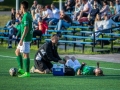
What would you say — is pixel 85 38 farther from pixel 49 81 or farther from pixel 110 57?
pixel 49 81

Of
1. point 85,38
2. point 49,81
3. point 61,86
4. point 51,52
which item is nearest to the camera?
point 61,86

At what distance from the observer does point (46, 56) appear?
19.0 metres

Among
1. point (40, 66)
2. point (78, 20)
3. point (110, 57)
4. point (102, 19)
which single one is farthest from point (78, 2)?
point (40, 66)

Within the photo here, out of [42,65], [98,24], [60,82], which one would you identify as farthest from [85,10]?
[60,82]

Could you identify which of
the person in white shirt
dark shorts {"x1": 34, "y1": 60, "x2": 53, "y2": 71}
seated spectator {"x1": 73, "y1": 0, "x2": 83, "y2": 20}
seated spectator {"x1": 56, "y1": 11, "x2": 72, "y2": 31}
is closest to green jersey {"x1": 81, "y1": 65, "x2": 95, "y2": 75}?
Result: the person in white shirt

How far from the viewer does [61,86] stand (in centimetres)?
1605

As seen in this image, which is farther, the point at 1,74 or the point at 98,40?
the point at 98,40

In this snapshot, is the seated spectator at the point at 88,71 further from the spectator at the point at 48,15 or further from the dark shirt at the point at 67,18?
the spectator at the point at 48,15

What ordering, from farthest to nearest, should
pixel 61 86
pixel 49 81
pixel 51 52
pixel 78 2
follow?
pixel 78 2, pixel 51 52, pixel 49 81, pixel 61 86

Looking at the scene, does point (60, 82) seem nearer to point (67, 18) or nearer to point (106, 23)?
point (106, 23)

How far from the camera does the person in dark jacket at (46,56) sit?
1883 cm

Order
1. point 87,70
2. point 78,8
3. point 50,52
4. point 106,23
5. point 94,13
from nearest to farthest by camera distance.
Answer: point 50,52
point 87,70
point 106,23
point 94,13
point 78,8

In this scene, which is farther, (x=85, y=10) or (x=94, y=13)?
(x=85, y=10)

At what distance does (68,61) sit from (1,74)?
6.55 feet
